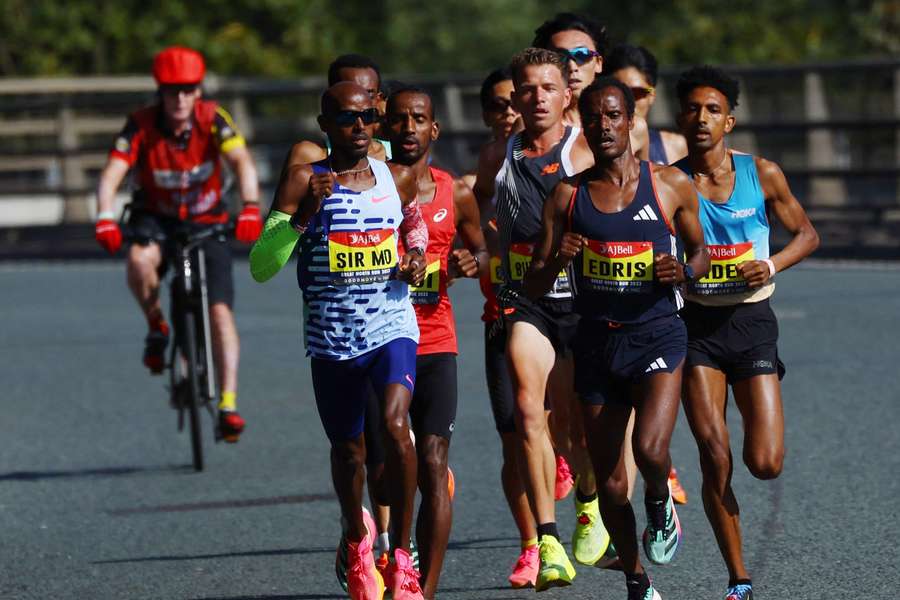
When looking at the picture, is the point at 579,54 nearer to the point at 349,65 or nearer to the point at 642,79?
the point at 642,79

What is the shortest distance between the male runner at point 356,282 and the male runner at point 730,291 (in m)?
1.09

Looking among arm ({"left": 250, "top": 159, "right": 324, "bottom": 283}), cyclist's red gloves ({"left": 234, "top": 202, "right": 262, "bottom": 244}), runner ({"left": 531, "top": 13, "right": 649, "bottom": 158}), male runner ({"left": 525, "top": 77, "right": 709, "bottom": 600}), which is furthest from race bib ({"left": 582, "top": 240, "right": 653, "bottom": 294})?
cyclist's red gloves ({"left": 234, "top": 202, "right": 262, "bottom": 244})

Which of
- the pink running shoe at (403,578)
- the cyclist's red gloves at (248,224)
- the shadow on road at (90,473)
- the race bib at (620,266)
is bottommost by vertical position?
the shadow on road at (90,473)

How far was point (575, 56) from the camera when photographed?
8289 mm

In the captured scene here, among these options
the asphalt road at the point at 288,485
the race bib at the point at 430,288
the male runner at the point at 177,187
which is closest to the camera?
the race bib at the point at 430,288

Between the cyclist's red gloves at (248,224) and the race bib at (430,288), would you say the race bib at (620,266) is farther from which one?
the cyclist's red gloves at (248,224)

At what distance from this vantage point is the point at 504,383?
773 centimetres

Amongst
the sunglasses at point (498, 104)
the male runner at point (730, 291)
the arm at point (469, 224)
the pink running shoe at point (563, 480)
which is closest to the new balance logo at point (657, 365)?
the male runner at point (730, 291)

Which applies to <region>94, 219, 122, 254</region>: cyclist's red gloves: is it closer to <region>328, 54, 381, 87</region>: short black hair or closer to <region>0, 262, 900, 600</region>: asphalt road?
<region>0, 262, 900, 600</region>: asphalt road

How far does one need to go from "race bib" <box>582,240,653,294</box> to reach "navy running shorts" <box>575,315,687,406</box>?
146mm

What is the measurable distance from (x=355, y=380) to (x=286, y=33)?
32.5 m

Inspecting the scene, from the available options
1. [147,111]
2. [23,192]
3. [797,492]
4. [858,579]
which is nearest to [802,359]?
[797,492]

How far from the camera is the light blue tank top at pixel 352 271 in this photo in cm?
666

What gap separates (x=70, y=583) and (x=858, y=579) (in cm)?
320
